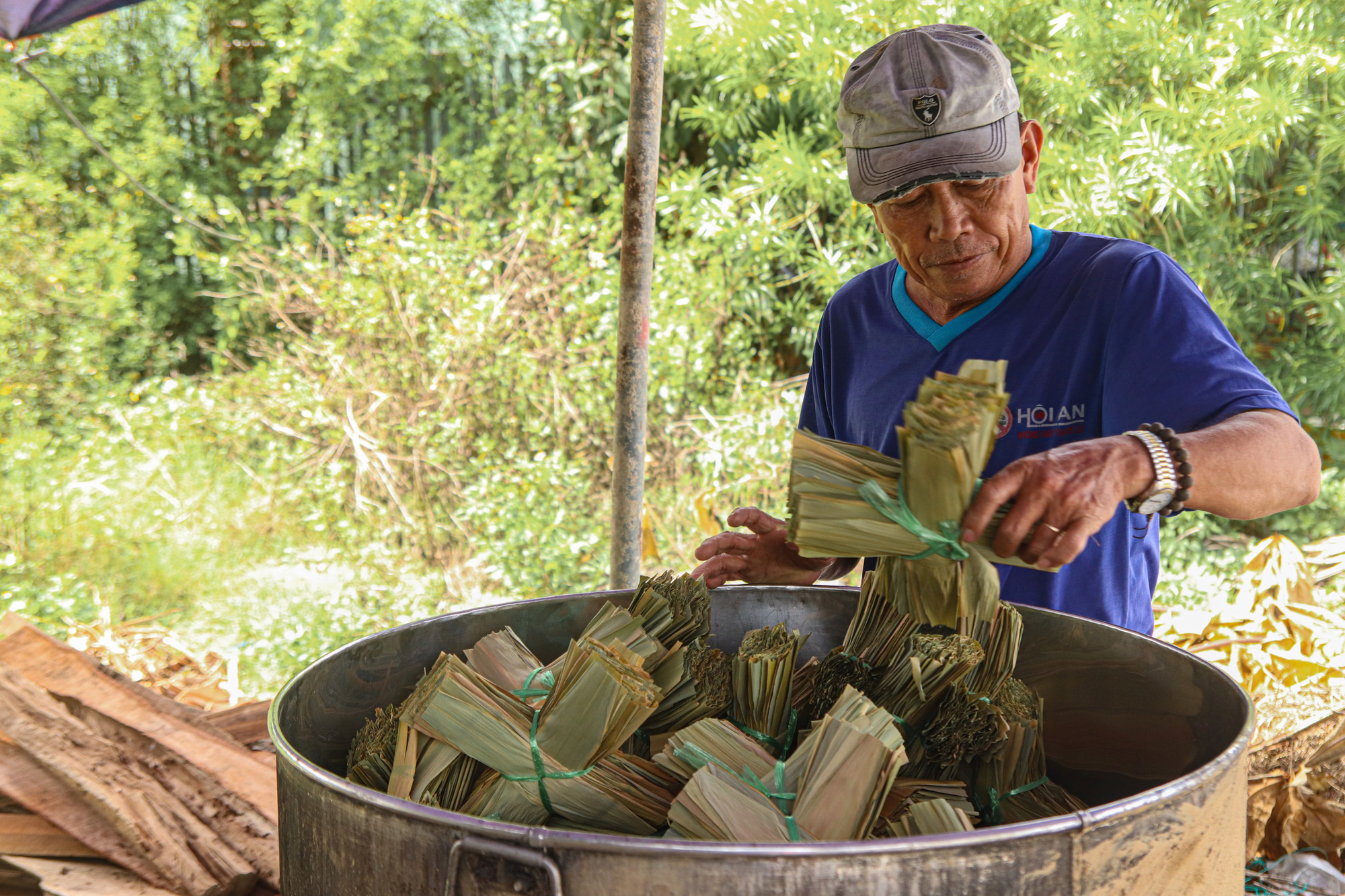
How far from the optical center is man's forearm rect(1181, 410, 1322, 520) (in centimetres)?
128

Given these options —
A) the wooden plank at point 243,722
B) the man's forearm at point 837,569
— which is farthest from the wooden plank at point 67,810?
the man's forearm at point 837,569

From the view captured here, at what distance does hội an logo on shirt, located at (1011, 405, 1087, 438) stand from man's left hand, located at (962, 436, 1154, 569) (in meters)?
0.51

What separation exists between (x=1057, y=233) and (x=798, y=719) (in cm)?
106

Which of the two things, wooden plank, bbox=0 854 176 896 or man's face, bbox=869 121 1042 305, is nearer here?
man's face, bbox=869 121 1042 305

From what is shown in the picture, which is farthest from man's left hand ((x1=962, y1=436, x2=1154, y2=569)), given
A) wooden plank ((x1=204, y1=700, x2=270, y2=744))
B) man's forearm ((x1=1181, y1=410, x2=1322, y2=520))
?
wooden plank ((x1=204, y1=700, x2=270, y2=744))

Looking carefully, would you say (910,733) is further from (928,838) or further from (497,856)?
(497,856)

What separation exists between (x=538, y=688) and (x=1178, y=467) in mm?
872

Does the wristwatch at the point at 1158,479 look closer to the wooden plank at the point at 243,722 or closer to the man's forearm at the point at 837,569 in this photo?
the man's forearm at the point at 837,569

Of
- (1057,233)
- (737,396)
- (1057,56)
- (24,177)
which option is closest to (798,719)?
(1057,233)

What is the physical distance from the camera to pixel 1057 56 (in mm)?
4898

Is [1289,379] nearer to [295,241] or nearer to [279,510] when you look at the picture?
[279,510]

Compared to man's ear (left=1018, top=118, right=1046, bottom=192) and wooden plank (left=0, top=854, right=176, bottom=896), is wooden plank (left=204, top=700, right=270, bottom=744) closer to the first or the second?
wooden plank (left=0, top=854, right=176, bottom=896)

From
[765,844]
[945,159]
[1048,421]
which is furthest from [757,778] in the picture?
[945,159]

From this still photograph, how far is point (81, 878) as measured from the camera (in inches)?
72.9
